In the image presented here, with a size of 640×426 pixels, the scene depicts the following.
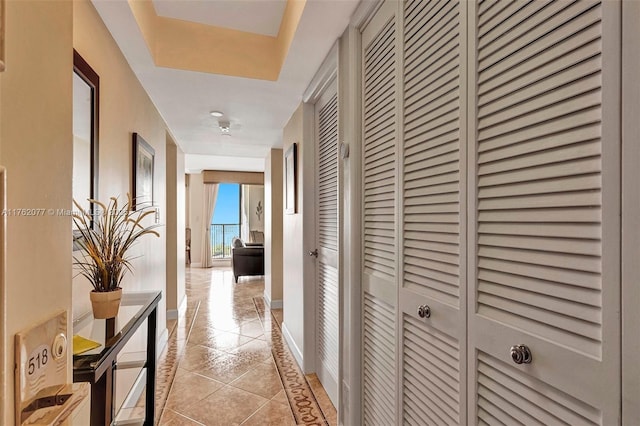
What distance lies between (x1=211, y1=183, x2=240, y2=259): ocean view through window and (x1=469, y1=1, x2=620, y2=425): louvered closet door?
9.11 m

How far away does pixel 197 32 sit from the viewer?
220 centimetres

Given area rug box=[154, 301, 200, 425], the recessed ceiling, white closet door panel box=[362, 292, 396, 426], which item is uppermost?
the recessed ceiling

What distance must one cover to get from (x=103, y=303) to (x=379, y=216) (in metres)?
1.16

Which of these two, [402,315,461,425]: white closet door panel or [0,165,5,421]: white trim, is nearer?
[0,165,5,421]: white trim

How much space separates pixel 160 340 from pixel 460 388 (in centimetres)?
296

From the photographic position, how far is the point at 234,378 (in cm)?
263

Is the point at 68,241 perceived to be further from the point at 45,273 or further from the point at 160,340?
the point at 160,340

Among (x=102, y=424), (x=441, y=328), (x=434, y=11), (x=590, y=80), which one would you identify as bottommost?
(x=102, y=424)

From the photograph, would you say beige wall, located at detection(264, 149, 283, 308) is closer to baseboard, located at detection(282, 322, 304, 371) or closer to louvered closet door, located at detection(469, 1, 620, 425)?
baseboard, located at detection(282, 322, 304, 371)

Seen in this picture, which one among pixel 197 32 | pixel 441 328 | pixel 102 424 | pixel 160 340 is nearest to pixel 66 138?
pixel 441 328

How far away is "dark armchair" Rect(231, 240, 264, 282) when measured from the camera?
6.61 metres

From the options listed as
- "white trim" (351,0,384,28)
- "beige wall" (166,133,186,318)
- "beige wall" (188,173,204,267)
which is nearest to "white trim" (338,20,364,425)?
"white trim" (351,0,384,28)

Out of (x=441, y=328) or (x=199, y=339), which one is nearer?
(x=441, y=328)

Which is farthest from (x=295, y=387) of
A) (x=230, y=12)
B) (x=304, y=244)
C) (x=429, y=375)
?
(x=230, y=12)
